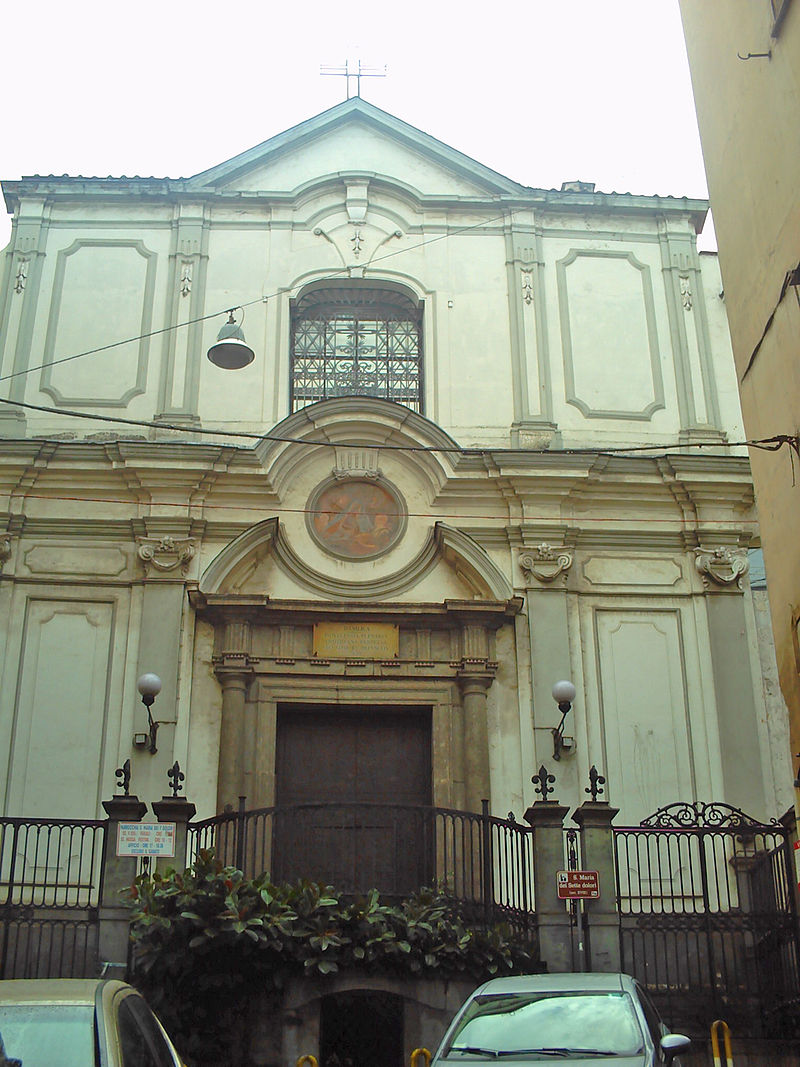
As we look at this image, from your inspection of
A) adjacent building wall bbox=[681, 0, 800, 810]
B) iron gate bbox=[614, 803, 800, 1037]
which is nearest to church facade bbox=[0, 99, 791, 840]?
iron gate bbox=[614, 803, 800, 1037]

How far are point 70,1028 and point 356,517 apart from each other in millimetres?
10528

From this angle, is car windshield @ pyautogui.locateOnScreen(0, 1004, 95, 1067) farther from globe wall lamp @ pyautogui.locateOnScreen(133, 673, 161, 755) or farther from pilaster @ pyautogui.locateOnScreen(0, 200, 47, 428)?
pilaster @ pyautogui.locateOnScreen(0, 200, 47, 428)

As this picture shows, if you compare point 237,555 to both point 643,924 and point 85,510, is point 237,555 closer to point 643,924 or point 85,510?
point 85,510

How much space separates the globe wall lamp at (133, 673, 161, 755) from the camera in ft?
42.1

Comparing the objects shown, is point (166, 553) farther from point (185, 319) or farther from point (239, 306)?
point (239, 306)

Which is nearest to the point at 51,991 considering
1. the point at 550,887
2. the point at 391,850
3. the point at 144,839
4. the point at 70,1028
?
the point at 70,1028

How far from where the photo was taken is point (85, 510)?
48.7ft

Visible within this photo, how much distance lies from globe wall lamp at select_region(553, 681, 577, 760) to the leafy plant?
10.9 feet

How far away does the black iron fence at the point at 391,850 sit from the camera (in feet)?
37.1

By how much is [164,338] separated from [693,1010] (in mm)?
10313

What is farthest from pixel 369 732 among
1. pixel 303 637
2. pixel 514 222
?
pixel 514 222

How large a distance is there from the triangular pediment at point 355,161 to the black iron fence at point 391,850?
9037 millimetres

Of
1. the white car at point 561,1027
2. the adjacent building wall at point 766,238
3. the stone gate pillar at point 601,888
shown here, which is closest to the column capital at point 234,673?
the stone gate pillar at point 601,888

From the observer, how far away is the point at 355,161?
56.8 feet
